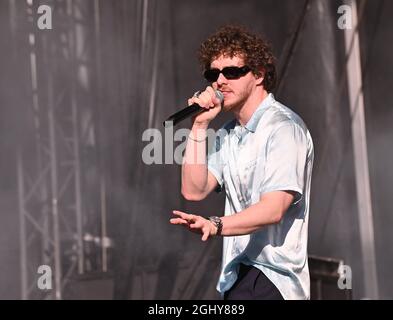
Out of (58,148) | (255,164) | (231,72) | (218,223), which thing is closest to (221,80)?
(231,72)

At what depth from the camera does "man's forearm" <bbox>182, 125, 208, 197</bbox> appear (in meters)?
2.36

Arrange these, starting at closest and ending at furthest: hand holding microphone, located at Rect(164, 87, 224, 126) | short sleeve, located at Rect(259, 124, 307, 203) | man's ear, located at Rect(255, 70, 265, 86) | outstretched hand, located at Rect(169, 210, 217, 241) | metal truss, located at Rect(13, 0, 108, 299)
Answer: outstretched hand, located at Rect(169, 210, 217, 241), short sleeve, located at Rect(259, 124, 307, 203), hand holding microphone, located at Rect(164, 87, 224, 126), man's ear, located at Rect(255, 70, 265, 86), metal truss, located at Rect(13, 0, 108, 299)

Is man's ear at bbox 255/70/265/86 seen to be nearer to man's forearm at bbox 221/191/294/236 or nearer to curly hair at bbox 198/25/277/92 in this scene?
curly hair at bbox 198/25/277/92

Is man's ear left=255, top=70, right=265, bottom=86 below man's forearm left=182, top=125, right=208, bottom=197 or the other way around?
the other way around

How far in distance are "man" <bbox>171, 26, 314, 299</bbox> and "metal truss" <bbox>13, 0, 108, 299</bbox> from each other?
2098mm

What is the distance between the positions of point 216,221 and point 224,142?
1.50 ft

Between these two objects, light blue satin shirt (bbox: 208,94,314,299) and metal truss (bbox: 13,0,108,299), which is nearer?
light blue satin shirt (bbox: 208,94,314,299)

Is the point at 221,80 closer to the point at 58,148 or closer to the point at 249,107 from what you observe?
the point at 249,107

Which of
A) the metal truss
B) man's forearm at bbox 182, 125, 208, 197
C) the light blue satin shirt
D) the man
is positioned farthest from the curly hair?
the metal truss

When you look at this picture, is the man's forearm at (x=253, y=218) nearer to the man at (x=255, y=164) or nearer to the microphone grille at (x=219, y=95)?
the man at (x=255, y=164)

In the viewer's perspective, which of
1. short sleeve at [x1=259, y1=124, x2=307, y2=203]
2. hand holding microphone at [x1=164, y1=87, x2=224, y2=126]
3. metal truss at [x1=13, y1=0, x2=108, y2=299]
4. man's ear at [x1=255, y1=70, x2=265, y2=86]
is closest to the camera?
short sleeve at [x1=259, y1=124, x2=307, y2=203]

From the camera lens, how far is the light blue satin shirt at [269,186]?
7.26ft

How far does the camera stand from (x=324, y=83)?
505 centimetres
